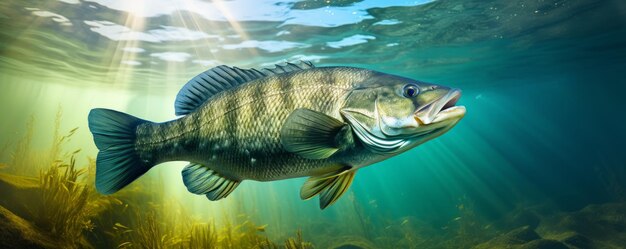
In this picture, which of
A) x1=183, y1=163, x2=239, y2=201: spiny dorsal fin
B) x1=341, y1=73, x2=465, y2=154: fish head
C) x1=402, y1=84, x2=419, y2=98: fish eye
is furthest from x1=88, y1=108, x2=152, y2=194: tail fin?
x1=402, y1=84, x2=419, y2=98: fish eye

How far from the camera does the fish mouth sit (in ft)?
5.85

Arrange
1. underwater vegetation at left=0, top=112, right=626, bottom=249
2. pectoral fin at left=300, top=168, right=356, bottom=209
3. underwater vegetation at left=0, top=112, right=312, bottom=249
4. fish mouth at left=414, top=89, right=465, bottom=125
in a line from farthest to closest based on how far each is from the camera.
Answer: underwater vegetation at left=0, top=112, right=626, bottom=249, underwater vegetation at left=0, top=112, right=312, bottom=249, pectoral fin at left=300, top=168, right=356, bottom=209, fish mouth at left=414, top=89, right=465, bottom=125

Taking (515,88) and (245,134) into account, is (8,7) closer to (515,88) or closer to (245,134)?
(245,134)

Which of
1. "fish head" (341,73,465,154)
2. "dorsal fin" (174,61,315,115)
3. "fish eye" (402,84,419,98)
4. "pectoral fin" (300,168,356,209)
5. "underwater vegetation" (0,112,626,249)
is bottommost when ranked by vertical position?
"underwater vegetation" (0,112,626,249)

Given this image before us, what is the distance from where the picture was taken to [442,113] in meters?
1.82

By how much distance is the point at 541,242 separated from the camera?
1159cm

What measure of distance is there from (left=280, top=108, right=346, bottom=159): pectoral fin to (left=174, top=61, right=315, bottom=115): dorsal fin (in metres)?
0.81

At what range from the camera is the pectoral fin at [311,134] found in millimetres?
1827

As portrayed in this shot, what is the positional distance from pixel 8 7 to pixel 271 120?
16509 mm

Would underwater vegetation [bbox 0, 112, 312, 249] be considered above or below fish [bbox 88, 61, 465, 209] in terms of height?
below

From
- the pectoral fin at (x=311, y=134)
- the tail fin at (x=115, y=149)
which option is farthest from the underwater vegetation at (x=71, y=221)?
the pectoral fin at (x=311, y=134)

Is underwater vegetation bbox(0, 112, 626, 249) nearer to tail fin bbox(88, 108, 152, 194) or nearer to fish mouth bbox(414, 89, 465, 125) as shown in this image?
tail fin bbox(88, 108, 152, 194)

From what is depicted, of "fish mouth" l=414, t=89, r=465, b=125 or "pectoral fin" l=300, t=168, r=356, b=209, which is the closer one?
"fish mouth" l=414, t=89, r=465, b=125

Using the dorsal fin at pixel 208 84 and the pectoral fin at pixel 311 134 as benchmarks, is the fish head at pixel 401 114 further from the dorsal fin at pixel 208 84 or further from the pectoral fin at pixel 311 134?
the dorsal fin at pixel 208 84
